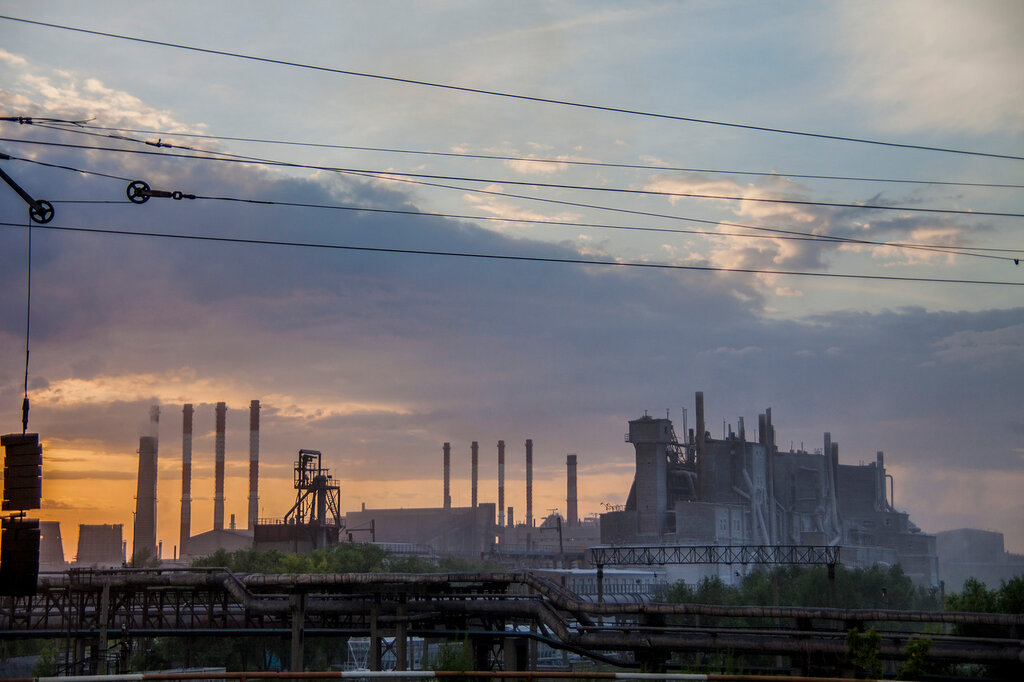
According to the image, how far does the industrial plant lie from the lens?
86812mm

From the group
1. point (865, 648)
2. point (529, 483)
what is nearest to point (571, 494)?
point (529, 483)

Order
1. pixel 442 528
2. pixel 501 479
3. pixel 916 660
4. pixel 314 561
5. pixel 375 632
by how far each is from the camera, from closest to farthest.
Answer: pixel 916 660 < pixel 375 632 < pixel 314 561 < pixel 442 528 < pixel 501 479

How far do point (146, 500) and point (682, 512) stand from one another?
55628mm

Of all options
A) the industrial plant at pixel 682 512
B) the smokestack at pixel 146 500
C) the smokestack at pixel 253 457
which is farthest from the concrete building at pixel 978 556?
the smokestack at pixel 146 500

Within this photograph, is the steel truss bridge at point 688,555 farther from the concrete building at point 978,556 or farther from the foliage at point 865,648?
the concrete building at point 978,556

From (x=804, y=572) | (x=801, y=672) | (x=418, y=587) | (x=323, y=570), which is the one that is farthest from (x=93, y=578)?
(x=804, y=572)

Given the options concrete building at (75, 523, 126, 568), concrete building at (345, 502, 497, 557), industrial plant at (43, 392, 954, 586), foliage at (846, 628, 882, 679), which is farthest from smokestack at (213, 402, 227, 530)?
foliage at (846, 628, 882, 679)

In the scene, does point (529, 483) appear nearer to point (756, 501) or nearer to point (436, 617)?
point (756, 501)

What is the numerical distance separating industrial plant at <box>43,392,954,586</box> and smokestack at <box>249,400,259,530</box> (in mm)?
113

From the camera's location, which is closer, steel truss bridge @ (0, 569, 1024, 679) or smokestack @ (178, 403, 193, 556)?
steel truss bridge @ (0, 569, 1024, 679)

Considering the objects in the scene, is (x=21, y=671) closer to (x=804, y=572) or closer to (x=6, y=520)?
(x=6, y=520)

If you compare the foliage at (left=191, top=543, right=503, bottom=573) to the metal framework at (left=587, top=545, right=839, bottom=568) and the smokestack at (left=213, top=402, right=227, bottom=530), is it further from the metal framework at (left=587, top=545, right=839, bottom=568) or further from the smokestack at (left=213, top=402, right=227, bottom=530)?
the smokestack at (left=213, top=402, right=227, bottom=530)

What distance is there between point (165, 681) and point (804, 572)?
64767 mm

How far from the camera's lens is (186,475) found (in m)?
105
